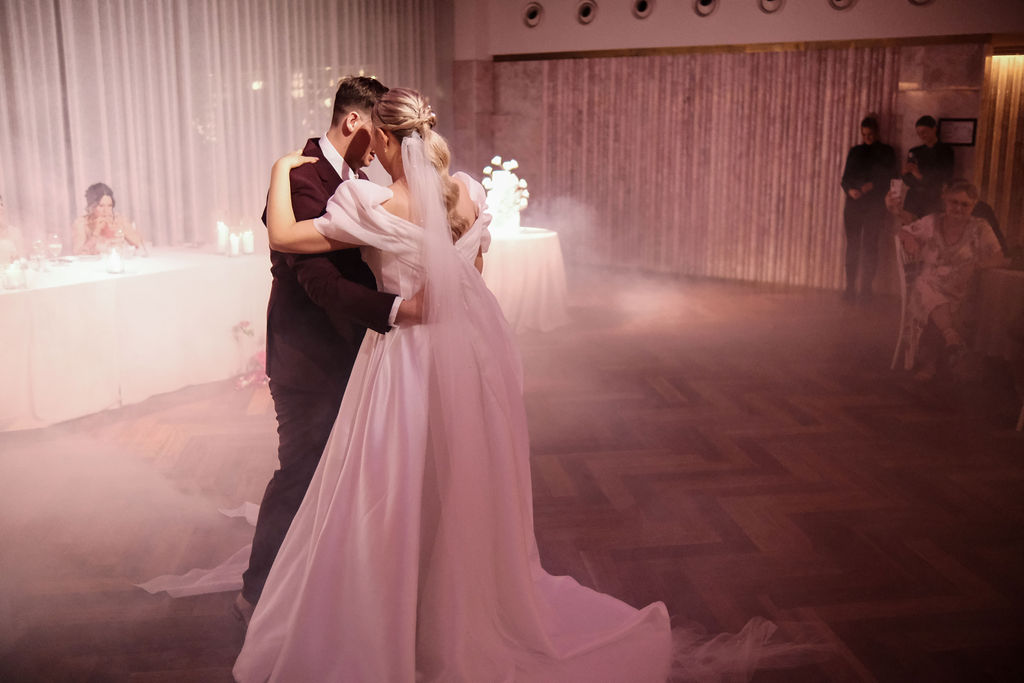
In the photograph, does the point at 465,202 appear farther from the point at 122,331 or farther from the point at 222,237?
the point at 222,237

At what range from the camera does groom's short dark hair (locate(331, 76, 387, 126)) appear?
7.46 ft

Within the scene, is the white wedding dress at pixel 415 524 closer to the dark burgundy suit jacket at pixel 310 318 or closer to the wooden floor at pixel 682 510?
the dark burgundy suit jacket at pixel 310 318

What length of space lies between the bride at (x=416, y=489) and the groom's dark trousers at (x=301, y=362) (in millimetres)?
121

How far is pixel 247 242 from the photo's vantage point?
5402 millimetres

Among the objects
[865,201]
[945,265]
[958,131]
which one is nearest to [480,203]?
[945,265]

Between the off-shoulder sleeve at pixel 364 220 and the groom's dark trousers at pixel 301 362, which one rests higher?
the off-shoulder sleeve at pixel 364 220

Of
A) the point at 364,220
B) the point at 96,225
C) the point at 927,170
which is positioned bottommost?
the point at 96,225

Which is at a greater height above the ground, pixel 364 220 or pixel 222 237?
pixel 364 220

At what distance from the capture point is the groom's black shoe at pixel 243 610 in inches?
97.5

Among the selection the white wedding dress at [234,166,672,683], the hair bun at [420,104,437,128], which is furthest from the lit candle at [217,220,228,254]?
the hair bun at [420,104,437,128]

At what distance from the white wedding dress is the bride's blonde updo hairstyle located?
133 mm

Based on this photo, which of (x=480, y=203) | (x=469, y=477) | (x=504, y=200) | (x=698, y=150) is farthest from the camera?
(x=698, y=150)

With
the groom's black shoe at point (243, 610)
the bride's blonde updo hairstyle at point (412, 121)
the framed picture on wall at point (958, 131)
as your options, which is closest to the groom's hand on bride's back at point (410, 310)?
the bride's blonde updo hairstyle at point (412, 121)

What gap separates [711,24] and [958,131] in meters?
2.56
